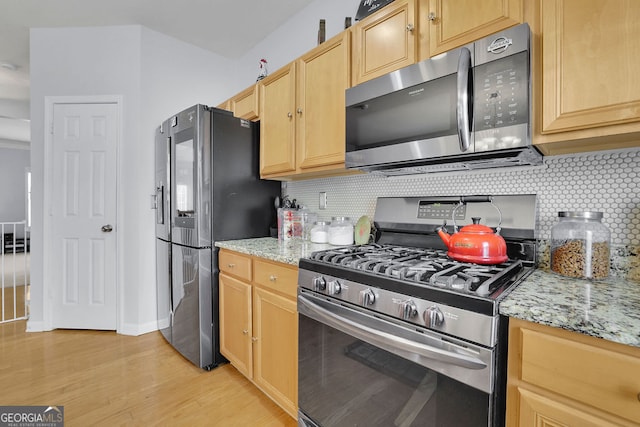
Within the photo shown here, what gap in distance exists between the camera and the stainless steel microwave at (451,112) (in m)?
1.06

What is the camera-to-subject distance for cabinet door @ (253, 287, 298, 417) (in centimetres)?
146

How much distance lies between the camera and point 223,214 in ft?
6.88

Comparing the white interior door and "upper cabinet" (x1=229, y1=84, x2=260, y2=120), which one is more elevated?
"upper cabinet" (x1=229, y1=84, x2=260, y2=120)

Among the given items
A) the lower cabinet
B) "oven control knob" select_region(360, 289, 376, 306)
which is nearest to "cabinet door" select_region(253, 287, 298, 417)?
the lower cabinet

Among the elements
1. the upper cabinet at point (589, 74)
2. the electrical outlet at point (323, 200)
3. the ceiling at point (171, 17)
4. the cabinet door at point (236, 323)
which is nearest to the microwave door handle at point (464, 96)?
the upper cabinet at point (589, 74)

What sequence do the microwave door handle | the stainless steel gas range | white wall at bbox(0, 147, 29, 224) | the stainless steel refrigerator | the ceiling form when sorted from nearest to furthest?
the stainless steel gas range
the microwave door handle
the stainless steel refrigerator
the ceiling
white wall at bbox(0, 147, 29, 224)

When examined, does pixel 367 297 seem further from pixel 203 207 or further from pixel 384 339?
pixel 203 207

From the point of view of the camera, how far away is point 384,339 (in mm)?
1012

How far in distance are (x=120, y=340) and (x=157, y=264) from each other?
69 cm

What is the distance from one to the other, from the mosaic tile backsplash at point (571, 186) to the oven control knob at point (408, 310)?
0.76 meters

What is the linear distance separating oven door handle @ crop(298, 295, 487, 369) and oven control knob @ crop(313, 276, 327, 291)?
0.08 m

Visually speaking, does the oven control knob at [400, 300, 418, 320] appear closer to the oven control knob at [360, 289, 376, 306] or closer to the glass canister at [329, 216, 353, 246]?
the oven control knob at [360, 289, 376, 306]

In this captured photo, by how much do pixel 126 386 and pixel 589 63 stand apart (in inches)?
109

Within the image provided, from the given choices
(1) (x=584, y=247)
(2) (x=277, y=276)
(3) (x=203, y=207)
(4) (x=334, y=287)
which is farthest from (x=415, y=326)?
(3) (x=203, y=207)
